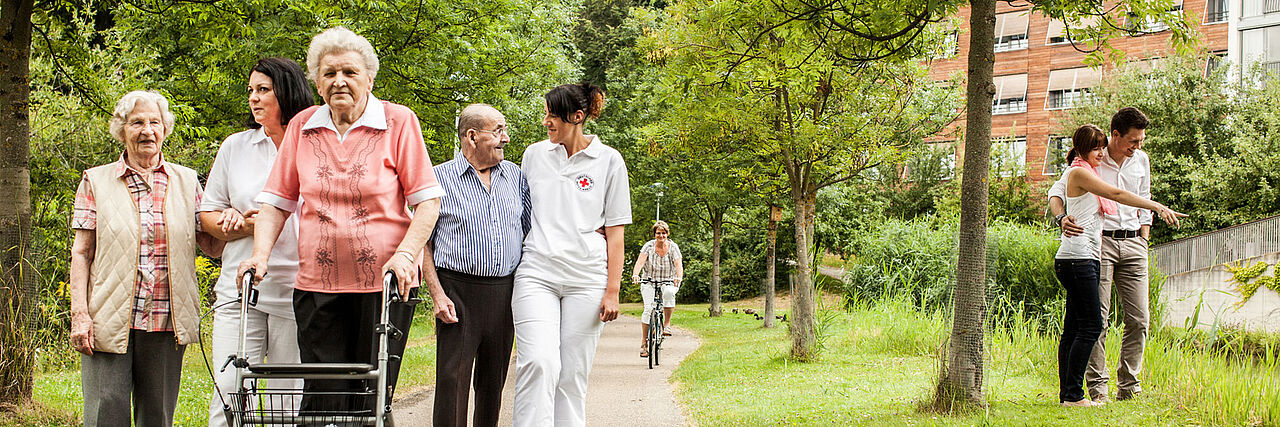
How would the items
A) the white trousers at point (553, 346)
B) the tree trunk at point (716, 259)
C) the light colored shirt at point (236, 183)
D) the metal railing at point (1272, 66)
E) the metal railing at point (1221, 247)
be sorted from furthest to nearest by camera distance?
the metal railing at point (1272, 66) < the tree trunk at point (716, 259) < the metal railing at point (1221, 247) < the white trousers at point (553, 346) < the light colored shirt at point (236, 183)

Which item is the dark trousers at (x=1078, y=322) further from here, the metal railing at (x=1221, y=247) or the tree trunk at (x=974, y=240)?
the metal railing at (x=1221, y=247)

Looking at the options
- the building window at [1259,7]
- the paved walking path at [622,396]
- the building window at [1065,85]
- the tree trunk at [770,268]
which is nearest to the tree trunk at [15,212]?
the paved walking path at [622,396]

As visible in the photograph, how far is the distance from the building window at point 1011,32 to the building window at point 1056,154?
560 cm

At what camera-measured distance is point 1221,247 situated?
22906mm

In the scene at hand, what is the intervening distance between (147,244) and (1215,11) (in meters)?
45.3

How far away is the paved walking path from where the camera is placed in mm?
8633

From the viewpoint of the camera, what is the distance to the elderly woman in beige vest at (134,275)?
4449mm

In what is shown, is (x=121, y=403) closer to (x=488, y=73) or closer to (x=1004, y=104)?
(x=488, y=73)

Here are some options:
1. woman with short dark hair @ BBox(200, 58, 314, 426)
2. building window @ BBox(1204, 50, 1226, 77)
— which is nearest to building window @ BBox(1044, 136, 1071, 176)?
building window @ BBox(1204, 50, 1226, 77)

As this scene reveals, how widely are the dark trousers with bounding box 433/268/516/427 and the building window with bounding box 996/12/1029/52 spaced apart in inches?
1758

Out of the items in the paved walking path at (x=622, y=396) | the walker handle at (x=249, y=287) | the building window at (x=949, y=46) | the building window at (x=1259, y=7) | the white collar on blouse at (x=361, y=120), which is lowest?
the paved walking path at (x=622, y=396)

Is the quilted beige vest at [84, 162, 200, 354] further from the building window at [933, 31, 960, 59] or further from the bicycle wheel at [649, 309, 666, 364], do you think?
the building window at [933, 31, 960, 59]

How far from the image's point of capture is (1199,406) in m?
6.20

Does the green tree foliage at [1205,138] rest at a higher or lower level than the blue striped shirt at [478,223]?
higher
